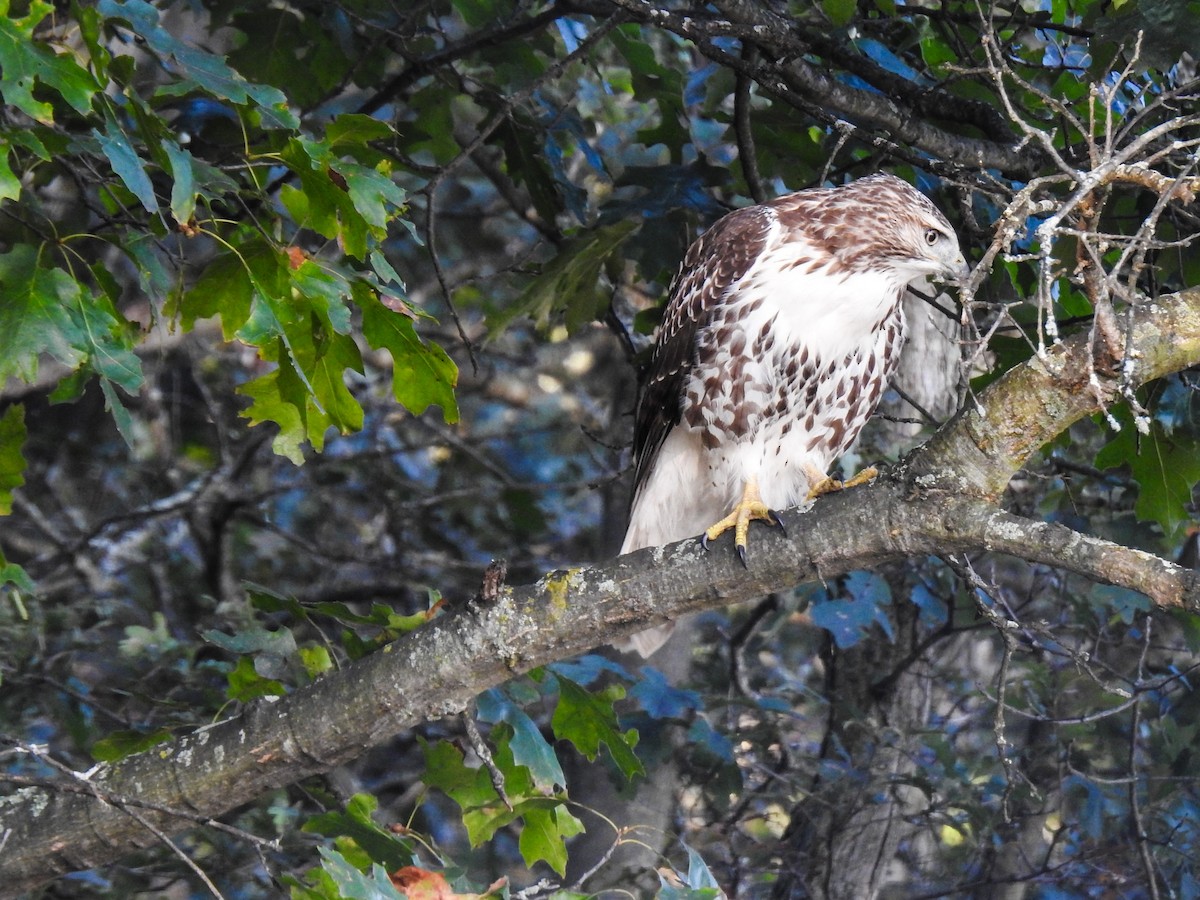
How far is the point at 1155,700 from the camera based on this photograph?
504 centimetres

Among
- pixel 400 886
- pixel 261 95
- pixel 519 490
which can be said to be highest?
pixel 261 95

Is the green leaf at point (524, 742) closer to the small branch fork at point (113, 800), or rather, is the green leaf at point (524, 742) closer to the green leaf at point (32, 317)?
the small branch fork at point (113, 800)

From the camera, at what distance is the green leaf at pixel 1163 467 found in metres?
3.36

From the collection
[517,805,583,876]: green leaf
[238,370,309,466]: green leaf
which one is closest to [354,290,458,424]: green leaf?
[238,370,309,466]: green leaf

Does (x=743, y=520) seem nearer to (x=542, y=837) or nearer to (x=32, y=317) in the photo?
(x=542, y=837)

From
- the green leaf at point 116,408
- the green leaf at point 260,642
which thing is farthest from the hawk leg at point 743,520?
the green leaf at point 116,408

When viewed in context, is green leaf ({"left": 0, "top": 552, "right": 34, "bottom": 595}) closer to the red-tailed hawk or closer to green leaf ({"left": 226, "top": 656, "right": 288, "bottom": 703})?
green leaf ({"left": 226, "top": 656, "right": 288, "bottom": 703})

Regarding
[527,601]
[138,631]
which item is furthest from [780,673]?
[527,601]

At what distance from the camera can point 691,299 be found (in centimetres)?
374

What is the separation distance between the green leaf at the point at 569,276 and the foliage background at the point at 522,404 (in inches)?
0.6

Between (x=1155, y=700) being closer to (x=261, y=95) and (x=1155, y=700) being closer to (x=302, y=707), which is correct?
(x=302, y=707)

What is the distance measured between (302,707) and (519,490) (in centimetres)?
288

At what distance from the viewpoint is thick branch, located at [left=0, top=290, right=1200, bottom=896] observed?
2.50 meters

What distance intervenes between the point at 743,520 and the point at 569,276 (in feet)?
3.45
